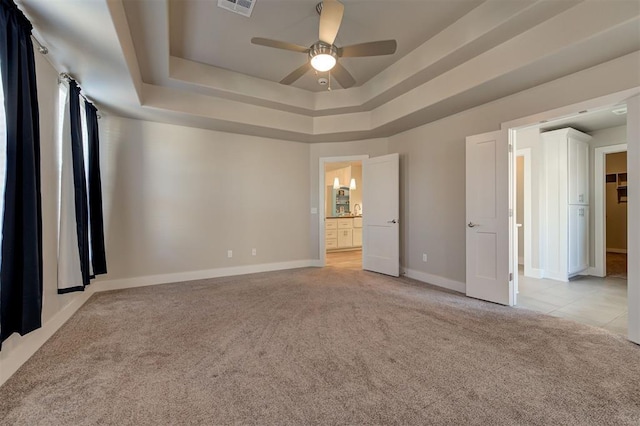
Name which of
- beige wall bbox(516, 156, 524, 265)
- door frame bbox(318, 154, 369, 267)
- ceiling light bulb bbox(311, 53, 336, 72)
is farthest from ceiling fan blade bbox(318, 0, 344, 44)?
beige wall bbox(516, 156, 524, 265)

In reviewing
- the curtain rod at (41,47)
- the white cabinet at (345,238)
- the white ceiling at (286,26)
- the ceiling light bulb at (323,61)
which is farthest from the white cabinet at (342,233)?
the curtain rod at (41,47)

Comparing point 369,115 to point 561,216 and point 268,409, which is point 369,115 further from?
point 268,409

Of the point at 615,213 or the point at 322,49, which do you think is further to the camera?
the point at 615,213

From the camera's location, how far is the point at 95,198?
12.2ft

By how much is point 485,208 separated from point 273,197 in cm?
354

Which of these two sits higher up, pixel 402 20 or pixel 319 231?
pixel 402 20

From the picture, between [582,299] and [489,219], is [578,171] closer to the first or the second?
[582,299]

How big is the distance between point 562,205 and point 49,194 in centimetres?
685

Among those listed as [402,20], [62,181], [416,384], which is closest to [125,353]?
[62,181]

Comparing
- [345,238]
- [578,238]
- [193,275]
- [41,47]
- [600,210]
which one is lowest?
[193,275]

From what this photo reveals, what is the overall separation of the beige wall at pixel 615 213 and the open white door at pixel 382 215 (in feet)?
22.5

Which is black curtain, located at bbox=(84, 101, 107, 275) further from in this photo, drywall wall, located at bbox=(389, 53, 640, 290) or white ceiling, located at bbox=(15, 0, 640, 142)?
drywall wall, located at bbox=(389, 53, 640, 290)

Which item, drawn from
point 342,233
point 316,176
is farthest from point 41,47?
point 342,233

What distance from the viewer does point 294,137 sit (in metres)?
5.42
